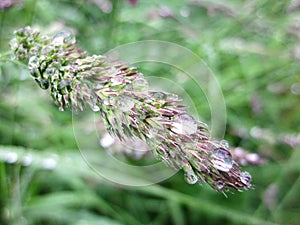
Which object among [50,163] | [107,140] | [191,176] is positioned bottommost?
[50,163]

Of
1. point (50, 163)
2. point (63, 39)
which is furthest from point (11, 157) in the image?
point (63, 39)

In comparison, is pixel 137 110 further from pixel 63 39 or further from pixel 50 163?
pixel 50 163

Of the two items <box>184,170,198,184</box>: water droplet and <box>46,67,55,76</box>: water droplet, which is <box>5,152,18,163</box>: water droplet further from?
<box>184,170,198,184</box>: water droplet

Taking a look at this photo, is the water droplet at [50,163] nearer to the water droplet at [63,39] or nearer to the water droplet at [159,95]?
the water droplet at [63,39]

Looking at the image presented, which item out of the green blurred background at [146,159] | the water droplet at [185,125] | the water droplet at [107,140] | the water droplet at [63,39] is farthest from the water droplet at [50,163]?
the water droplet at [185,125]

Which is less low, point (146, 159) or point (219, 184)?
point (219, 184)

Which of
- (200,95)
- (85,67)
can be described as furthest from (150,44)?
(85,67)

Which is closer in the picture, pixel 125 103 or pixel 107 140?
pixel 125 103

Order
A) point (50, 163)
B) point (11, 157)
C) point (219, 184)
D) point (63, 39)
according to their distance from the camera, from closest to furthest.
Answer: point (219, 184)
point (63, 39)
point (11, 157)
point (50, 163)

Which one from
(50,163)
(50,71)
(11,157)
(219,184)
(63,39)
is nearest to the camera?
(219,184)
